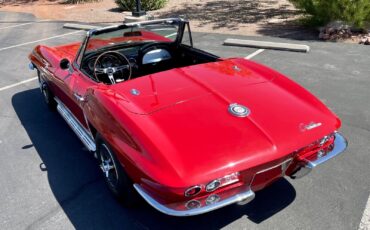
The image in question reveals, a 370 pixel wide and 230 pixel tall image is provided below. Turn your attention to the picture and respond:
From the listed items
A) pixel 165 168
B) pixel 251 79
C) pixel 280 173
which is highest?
pixel 251 79

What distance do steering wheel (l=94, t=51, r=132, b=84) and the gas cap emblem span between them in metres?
1.60

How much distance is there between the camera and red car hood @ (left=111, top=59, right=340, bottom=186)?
2.67m

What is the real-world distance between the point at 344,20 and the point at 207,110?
293 inches

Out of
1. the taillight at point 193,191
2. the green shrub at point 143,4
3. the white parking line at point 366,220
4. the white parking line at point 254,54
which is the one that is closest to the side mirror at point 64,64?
the taillight at point 193,191

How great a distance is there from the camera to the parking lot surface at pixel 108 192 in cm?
321

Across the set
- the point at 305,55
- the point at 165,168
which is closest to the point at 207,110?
the point at 165,168

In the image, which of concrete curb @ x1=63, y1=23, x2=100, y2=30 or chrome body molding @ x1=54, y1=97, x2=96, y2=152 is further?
concrete curb @ x1=63, y1=23, x2=100, y2=30

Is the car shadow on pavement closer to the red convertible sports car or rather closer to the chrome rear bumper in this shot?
the red convertible sports car

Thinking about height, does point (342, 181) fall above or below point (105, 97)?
below

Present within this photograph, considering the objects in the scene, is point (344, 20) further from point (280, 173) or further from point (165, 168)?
point (165, 168)

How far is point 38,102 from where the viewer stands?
6172 mm

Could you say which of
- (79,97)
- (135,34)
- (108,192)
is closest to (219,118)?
(108,192)

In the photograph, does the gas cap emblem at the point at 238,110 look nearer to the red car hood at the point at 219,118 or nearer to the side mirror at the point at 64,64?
the red car hood at the point at 219,118

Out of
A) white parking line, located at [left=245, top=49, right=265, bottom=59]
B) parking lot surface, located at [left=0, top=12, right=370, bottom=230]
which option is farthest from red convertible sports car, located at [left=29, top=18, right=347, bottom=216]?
white parking line, located at [left=245, top=49, right=265, bottom=59]
